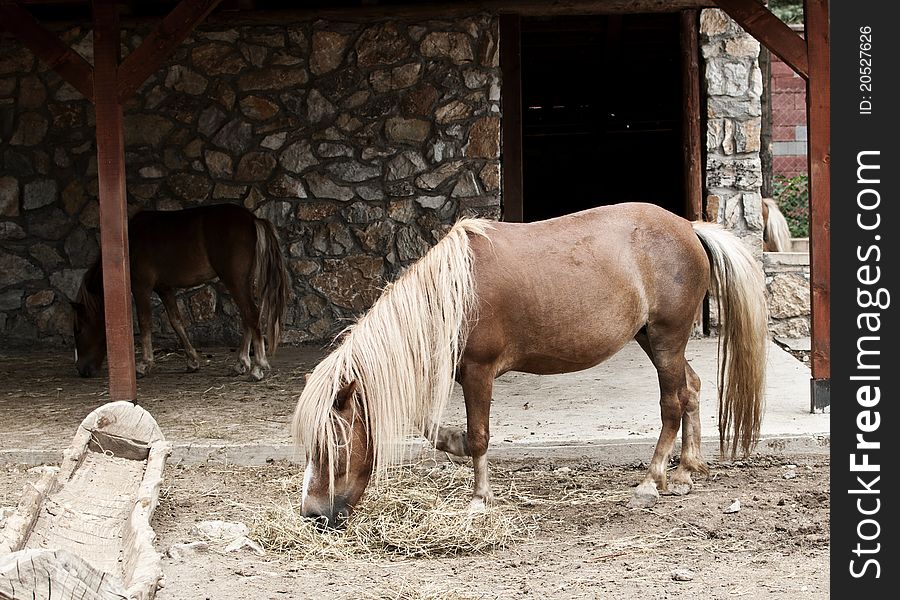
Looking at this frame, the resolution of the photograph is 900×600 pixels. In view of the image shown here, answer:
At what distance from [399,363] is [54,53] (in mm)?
3298

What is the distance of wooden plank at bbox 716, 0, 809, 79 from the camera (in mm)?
5602

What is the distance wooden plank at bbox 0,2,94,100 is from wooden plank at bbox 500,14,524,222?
12.7 ft

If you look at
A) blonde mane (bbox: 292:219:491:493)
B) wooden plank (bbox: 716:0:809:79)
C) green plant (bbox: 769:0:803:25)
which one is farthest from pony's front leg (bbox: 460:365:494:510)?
green plant (bbox: 769:0:803:25)

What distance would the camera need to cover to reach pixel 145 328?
773cm

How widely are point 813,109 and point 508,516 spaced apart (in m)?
3.08

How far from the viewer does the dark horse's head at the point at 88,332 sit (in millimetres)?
7496

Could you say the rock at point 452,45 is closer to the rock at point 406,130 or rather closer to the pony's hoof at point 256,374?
the rock at point 406,130

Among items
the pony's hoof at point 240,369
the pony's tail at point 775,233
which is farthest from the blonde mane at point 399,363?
the pony's tail at point 775,233

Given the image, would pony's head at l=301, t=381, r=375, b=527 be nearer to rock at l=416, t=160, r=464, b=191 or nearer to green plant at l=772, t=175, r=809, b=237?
rock at l=416, t=160, r=464, b=191

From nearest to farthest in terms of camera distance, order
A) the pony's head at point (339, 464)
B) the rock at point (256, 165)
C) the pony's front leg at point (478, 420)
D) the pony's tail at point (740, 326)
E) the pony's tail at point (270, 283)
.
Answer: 1. the pony's head at point (339, 464)
2. the pony's front leg at point (478, 420)
3. the pony's tail at point (740, 326)
4. the pony's tail at point (270, 283)
5. the rock at point (256, 165)

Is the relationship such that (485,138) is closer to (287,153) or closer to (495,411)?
(287,153)

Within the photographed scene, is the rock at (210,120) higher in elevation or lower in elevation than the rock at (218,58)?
lower

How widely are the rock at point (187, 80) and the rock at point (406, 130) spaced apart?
168 cm

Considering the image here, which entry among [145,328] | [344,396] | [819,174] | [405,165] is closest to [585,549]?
[344,396]
